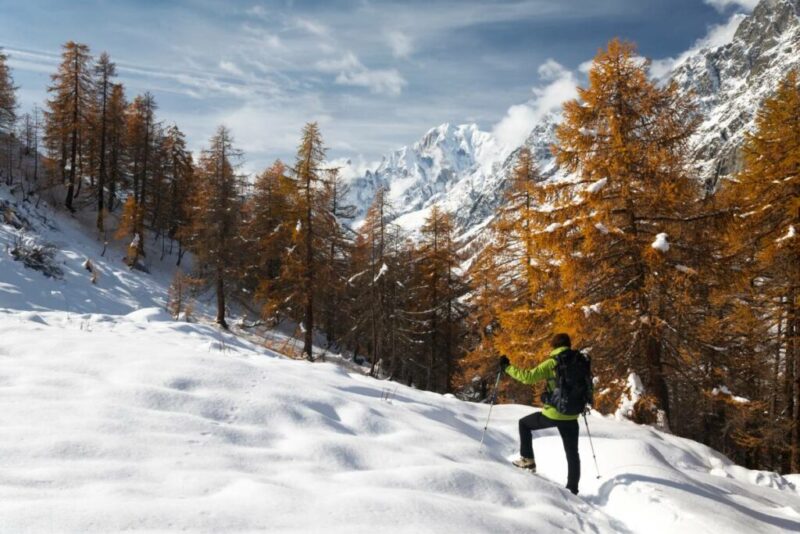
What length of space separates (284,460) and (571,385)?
150 inches

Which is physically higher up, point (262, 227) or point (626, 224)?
point (262, 227)

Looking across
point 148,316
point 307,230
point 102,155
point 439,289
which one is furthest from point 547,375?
point 102,155

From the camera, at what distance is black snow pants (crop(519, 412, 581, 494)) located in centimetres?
582

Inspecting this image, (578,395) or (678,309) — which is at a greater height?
(678,309)

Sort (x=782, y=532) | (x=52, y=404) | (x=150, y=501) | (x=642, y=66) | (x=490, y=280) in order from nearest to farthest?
(x=150, y=501) → (x=52, y=404) → (x=782, y=532) → (x=642, y=66) → (x=490, y=280)

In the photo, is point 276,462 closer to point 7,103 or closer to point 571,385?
point 571,385

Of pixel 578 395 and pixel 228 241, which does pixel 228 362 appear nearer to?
pixel 578 395

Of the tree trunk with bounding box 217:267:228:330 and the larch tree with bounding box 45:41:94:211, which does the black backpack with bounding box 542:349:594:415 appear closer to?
the tree trunk with bounding box 217:267:228:330

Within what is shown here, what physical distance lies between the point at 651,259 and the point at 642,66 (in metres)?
4.82

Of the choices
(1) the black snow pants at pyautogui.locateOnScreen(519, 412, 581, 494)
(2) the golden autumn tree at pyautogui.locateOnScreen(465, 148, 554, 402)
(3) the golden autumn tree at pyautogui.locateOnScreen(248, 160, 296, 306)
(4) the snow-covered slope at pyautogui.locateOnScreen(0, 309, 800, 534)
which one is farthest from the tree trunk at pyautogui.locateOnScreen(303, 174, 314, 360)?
(1) the black snow pants at pyautogui.locateOnScreen(519, 412, 581, 494)

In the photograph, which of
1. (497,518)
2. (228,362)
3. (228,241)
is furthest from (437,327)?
(497,518)

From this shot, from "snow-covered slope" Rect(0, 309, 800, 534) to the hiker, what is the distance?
1.64 ft

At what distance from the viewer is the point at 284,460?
4.42 metres

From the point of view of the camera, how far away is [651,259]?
9930 millimetres
